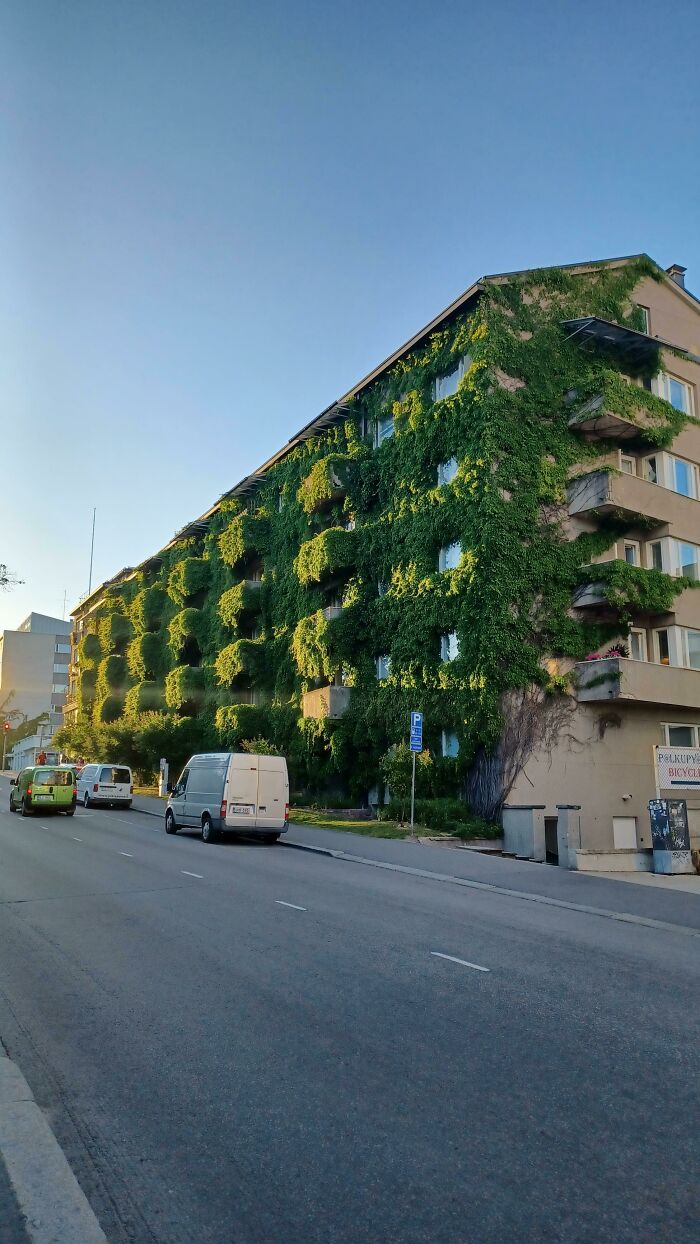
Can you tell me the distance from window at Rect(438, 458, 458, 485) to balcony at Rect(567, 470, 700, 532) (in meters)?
3.73

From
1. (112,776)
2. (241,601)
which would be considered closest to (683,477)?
(241,601)

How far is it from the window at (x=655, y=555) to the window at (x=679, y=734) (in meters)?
5.13

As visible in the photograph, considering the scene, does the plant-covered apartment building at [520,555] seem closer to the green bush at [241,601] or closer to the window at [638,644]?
the window at [638,644]

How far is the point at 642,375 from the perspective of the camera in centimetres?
2891

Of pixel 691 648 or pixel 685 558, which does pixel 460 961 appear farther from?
pixel 685 558

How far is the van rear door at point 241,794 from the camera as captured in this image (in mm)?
21203

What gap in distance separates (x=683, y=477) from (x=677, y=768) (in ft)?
41.3

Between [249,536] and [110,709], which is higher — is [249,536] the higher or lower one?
the higher one

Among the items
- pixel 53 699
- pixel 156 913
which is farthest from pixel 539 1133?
pixel 53 699

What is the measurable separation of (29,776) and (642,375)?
85.1 ft

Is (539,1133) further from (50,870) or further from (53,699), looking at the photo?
(53,699)

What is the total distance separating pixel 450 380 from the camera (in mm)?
28891

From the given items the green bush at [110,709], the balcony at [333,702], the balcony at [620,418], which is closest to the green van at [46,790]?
the balcony at [333,702]

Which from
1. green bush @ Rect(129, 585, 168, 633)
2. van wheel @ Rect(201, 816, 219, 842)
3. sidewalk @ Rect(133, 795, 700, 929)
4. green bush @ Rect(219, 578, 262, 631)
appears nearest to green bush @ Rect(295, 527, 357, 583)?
green bush @ Rect(219, 578, 262, 631)
